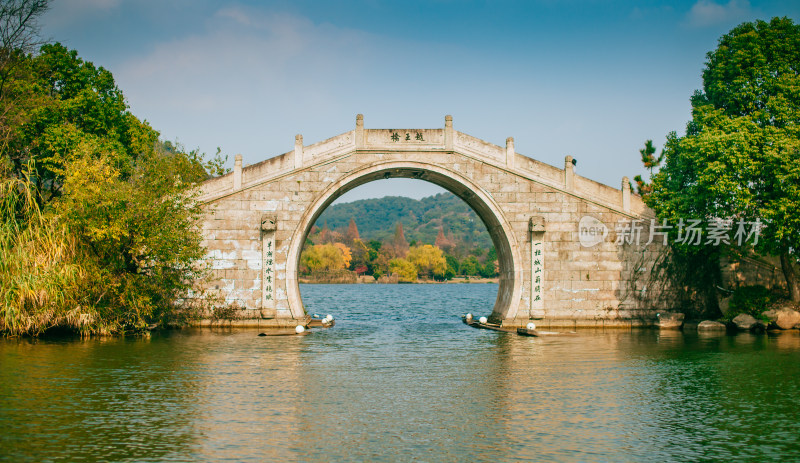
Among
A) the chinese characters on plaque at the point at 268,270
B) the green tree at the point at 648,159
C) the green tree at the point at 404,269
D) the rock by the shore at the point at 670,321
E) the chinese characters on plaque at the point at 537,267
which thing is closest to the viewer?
the chinese characters on plaque at the point at 268,270

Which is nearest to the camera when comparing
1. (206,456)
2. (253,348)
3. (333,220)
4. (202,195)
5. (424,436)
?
(206,456)

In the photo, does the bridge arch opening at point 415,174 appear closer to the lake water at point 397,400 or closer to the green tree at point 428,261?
the lake water at point 397,400

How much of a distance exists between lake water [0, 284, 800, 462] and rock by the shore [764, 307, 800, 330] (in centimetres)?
323

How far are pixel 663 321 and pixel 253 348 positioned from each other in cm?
1506

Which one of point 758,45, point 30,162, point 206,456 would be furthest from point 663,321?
point 30,162

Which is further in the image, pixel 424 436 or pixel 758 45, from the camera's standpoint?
pixel 758 45

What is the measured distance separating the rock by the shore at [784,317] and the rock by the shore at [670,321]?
3004 millimetres

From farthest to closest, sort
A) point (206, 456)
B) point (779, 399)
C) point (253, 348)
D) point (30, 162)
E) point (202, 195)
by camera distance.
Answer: point (202, 195) < point (30, 162) < point (253, 348) < point (779, 399) < point (206, 456)

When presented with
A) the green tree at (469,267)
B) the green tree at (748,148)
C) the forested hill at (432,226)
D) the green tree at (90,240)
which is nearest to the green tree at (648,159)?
the green tree at (748,148)

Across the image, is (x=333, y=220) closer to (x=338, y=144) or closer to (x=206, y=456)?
(x=338, y=144)

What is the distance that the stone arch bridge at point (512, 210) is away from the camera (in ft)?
82.4

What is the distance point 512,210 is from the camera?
83.9 feet

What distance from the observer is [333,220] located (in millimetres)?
195750

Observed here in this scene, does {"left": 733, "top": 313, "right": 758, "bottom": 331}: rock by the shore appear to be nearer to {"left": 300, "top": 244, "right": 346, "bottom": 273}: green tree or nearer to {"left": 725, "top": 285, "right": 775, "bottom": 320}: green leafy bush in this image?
{"left": 725, "top": 285, "right": 775, "bottom": 320}: green leafy bush
